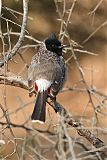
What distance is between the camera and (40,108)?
4.01 metres

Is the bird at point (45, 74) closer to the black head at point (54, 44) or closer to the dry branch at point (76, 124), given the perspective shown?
the black head at point (54, 44)

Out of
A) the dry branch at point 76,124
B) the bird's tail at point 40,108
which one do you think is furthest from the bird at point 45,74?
the dry branch at point 76,124

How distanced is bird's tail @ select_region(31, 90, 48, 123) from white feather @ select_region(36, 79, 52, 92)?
0.03 metres

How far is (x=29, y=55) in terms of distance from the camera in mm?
7988

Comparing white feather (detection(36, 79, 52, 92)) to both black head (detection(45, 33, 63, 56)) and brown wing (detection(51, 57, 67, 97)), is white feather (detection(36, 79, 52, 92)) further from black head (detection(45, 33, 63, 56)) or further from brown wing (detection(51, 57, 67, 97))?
black head (detection(45, 33, 63, 56))

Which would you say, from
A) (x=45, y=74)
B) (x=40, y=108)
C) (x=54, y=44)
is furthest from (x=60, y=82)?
(x=54, y=44)

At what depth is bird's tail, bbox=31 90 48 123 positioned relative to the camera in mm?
3957

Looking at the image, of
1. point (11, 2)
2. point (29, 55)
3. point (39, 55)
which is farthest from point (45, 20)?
point (39, 55)

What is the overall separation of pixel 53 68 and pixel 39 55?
0.24 meters

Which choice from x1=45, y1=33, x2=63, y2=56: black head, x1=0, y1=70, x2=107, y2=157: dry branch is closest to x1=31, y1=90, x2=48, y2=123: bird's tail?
x1=0, y1=70, x2=107, y2=157: dry branch

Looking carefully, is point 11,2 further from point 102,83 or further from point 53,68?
point 53,68

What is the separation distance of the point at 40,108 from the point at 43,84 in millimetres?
184

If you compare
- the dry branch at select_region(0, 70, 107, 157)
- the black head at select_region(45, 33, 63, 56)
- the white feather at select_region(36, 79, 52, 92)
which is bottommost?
the dry branch at select_region(0, 70, 107, 157)

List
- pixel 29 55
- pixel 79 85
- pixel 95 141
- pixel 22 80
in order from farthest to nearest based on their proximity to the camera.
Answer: pixel 29 55 < pixel 79 85 < pixel 22 80 < pixel 95 141
